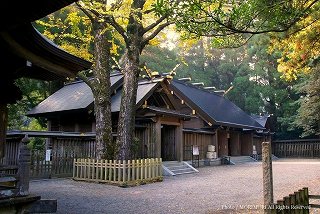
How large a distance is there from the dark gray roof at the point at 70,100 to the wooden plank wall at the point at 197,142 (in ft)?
23.0

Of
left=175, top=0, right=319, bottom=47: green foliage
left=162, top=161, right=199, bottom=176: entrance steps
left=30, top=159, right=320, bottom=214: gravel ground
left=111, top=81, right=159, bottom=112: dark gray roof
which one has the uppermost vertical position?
left=111, top=81, right=159, bottom=112: dark gray roof

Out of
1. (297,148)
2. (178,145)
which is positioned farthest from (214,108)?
(297,148)

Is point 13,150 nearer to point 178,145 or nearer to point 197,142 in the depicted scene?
point 178,145

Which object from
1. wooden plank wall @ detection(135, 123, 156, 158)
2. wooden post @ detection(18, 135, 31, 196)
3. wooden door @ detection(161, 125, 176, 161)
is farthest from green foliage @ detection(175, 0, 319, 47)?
wooden door @ detection(161, 125, 176, 161)

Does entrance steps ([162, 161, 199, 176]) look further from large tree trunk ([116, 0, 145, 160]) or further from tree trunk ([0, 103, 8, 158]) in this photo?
tree trunk ([0, 103, 8, 158])

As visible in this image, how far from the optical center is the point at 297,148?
3822 cm

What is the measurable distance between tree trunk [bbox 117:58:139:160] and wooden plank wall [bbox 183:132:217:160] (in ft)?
31.9

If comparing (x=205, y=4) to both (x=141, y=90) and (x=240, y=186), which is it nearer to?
(x=240, y=186)

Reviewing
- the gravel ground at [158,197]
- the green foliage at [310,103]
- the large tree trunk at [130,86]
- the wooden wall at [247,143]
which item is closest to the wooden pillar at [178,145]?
the large tree trunk at [130,86]

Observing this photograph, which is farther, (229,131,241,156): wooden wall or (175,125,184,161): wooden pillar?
(229,131,241,156): wooden wall

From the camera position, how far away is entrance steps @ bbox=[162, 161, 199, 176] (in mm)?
17359

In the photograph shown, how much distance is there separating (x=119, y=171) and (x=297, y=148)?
31420mm

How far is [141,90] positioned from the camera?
2005 cm

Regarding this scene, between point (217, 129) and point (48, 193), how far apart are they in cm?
1896
